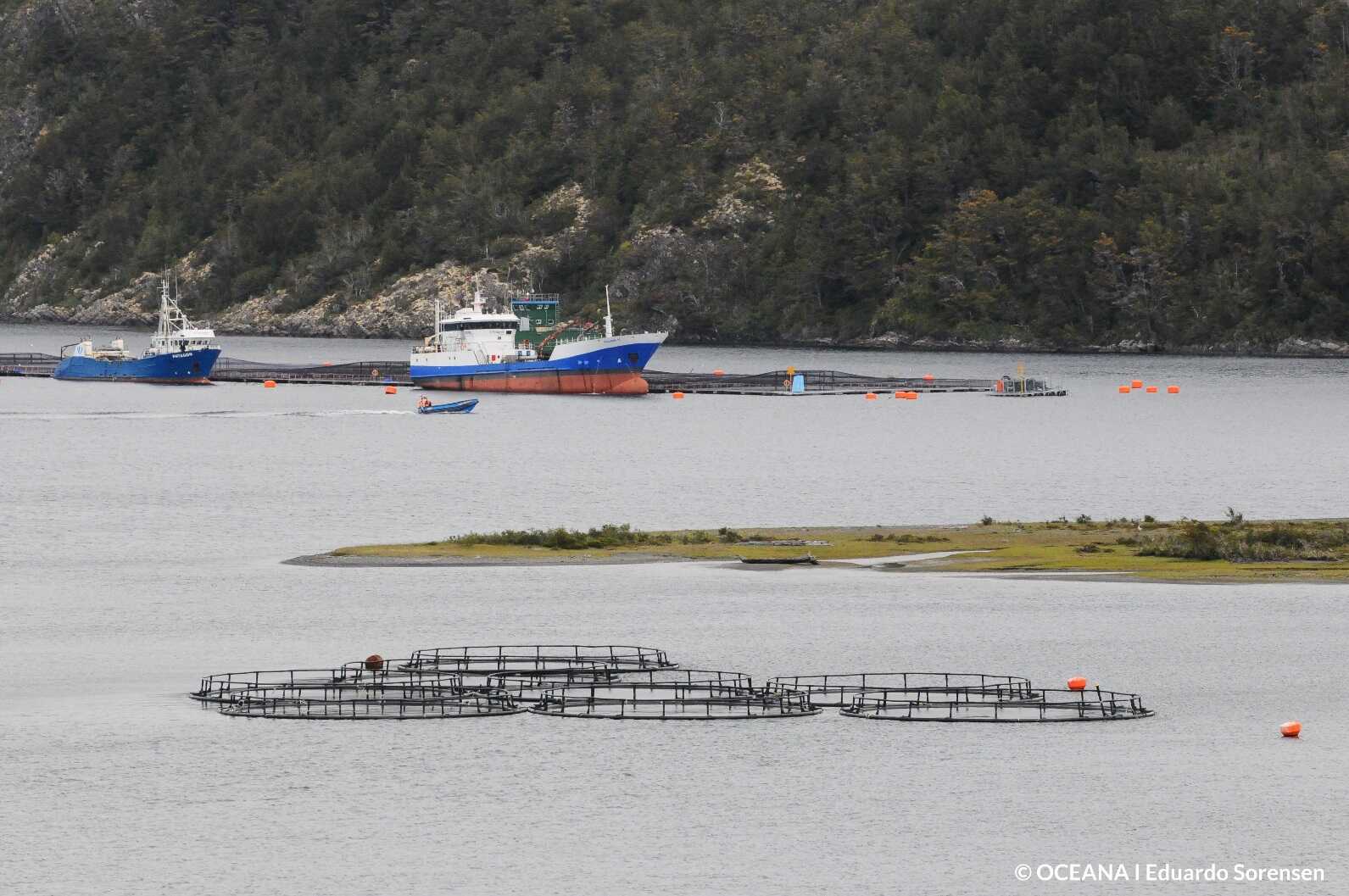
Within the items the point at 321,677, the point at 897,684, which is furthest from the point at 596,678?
the point at 897,684

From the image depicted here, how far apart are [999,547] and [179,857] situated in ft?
174

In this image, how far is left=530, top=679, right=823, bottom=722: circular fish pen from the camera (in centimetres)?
6456

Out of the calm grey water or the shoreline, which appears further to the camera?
the shoreline

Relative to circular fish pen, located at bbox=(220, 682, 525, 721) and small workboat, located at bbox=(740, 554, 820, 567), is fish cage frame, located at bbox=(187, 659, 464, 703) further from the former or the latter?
small workboat, located at bbox=(740, 554, 820, 567)

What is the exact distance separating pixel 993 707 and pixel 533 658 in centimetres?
1455

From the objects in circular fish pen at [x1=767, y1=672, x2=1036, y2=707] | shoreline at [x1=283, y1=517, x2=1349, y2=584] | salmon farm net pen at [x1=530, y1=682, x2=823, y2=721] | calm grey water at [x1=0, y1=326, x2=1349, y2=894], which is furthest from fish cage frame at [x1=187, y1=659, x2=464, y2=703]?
shoreline at [x1=283, y1=517, x2=1349, y2=584]

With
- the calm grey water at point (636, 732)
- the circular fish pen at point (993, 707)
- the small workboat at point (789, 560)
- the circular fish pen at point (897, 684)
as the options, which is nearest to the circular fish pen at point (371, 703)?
the calm grey water at point (636, 732)

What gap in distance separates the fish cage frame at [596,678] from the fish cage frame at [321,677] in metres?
1.56

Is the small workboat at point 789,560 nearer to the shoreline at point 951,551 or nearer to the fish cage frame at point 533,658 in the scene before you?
the shoreline at point 951,551

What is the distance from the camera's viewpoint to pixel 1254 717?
6506 centimetres

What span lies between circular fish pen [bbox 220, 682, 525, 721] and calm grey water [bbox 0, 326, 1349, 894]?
97 cm

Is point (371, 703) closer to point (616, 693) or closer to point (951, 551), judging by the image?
point (616, 693)

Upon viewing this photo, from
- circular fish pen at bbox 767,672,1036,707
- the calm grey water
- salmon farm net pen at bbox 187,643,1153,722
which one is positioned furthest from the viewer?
circular fish pen at bbox 767,672,1036,707

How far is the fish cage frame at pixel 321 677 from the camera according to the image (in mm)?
68125
